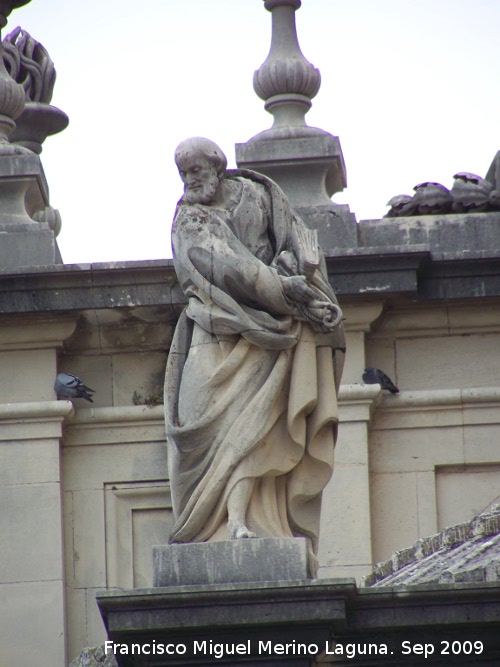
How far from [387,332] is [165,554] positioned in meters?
5.71

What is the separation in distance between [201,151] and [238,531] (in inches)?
96.7

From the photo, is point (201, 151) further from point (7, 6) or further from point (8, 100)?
point (7, 6)

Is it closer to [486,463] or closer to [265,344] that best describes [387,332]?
[486,463]

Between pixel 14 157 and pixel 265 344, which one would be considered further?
pixel 14 157

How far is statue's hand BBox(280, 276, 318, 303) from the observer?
15078 millimetres

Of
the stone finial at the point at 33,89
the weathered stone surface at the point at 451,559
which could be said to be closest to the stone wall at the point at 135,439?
the weathered stone surface at the point at 451,559

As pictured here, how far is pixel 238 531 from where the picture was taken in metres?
14.7

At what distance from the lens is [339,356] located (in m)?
15.4

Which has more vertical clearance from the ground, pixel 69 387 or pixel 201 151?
pixel 201 151

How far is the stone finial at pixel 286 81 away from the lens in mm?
20547

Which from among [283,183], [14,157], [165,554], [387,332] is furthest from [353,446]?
[165,554]

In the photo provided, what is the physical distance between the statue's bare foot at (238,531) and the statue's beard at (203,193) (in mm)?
2105

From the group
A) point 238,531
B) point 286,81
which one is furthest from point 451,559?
point 286,81

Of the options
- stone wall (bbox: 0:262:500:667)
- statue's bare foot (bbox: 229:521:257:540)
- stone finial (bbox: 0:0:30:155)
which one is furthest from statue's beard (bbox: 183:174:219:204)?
stone finial (bbox: 0:0:30:155)
